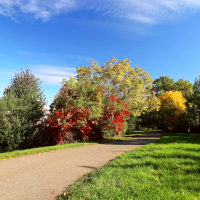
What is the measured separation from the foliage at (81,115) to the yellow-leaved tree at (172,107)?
19.6m

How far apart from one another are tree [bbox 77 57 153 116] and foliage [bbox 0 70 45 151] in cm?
776

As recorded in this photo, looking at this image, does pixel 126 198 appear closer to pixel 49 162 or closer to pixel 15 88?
pixel 49 162

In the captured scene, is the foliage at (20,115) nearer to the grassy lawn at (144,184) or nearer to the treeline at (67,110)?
the treeline at (67,110)

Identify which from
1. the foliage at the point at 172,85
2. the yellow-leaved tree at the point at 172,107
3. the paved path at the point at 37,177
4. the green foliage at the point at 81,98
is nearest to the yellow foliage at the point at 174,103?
the yellow-leaved tree at the point at 172,107

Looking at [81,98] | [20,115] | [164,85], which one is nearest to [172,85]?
[164,85]

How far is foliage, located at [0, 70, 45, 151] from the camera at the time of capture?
35.5 feet

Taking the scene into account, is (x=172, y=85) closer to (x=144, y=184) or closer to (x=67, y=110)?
(x=67, y=110)

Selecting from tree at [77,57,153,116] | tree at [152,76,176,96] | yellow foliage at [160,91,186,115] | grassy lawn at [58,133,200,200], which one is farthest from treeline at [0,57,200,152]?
tree at [152,76,176,96]

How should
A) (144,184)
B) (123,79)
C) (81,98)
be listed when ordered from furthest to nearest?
(123,79)
(81,98)
(144,184)

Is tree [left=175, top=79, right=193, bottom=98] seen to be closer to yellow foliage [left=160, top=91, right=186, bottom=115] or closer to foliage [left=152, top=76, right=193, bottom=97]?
foliage [left=152, top=76, right=193, bottom=97]

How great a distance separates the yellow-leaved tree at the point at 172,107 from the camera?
100 feet

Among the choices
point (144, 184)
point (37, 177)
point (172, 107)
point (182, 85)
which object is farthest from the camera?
point (182, 85)

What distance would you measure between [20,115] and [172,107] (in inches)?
1112

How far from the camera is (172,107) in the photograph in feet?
102
